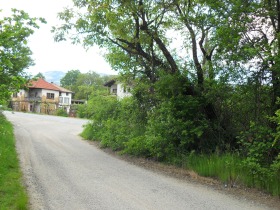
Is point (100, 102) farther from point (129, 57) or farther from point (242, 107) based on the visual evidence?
point (242, 107)

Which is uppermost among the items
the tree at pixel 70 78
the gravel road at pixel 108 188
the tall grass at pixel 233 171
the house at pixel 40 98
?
the tree at pixel 70 78

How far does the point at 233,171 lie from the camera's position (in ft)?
26.9

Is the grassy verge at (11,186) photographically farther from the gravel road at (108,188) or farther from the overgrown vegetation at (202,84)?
the overgrown vegetation at (202,84)

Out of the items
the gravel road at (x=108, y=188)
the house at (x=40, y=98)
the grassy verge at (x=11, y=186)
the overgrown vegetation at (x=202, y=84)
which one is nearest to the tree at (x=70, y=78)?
the house at (x=40, y=98)

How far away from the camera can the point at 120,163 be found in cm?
1098

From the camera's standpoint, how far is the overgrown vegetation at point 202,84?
813 cm

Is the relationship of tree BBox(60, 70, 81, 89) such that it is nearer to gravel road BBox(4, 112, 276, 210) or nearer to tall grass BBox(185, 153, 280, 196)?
gravel road BBox(4, 112, 276, 210)

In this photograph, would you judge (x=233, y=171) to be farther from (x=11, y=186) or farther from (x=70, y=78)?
(x=70, y=78)

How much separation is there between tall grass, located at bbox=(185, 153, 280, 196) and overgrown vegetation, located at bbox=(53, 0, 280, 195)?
0.02 meters

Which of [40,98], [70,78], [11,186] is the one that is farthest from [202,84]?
[70,78]

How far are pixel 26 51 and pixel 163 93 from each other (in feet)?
33.5

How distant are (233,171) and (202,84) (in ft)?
11.1

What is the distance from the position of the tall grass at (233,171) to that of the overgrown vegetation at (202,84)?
0.02 metres

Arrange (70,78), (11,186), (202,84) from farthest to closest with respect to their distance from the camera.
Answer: (70,78) < (202,84) < (11,186)
